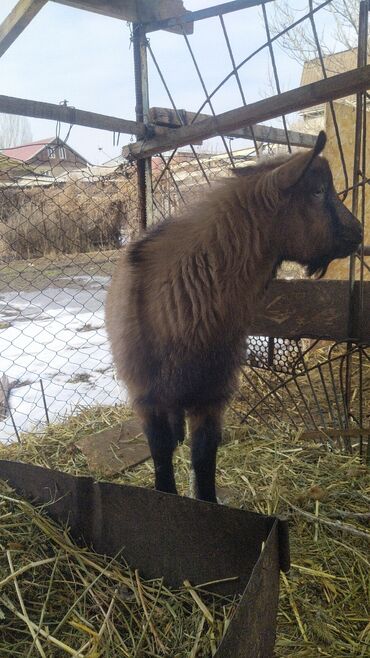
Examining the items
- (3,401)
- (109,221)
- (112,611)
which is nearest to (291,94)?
(112,611)

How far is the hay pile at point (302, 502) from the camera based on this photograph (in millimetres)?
1844

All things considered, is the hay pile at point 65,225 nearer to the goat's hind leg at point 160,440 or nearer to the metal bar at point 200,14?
the metal bar at point 200,14

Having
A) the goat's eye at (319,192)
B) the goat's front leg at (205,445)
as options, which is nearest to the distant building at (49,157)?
the goat's eye at (319,192)

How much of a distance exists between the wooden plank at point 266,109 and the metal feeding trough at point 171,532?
1.76 metres

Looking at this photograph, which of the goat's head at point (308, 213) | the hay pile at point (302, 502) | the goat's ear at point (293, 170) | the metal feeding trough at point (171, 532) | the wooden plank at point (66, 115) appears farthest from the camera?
the wooden plank at point (66, 115)

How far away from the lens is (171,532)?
6.17ft

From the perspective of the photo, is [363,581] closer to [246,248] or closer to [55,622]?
[55,622]

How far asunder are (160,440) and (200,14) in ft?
8.35

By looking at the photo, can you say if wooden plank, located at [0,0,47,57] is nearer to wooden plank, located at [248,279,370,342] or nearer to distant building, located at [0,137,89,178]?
distant building, located at [0,137,89,178]

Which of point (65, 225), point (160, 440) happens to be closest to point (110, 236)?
point (65, 225)

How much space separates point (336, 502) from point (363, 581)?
59 cm

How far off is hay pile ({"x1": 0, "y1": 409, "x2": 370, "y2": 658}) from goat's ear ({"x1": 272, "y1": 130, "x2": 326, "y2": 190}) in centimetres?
146

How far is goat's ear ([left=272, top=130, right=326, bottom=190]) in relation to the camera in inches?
76.9

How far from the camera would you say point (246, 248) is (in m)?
2.08
